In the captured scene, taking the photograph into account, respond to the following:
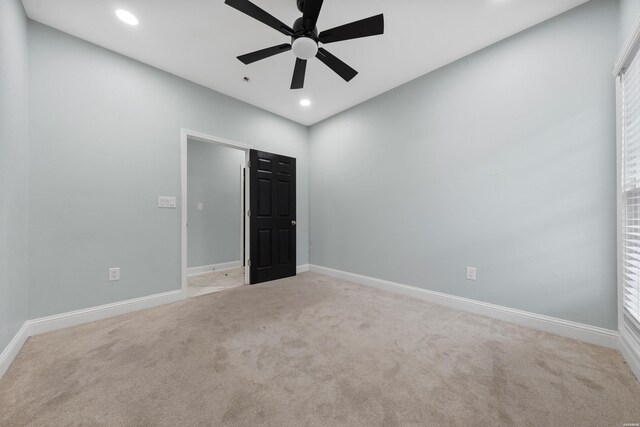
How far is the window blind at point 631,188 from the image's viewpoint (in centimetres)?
154

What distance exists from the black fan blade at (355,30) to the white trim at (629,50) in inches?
61.6

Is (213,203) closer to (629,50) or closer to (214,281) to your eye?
(214,281)

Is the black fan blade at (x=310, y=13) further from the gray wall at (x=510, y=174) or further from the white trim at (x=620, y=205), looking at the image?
Result: the white trim at (x=620, y=205)

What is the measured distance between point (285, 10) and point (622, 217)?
3.11 meters

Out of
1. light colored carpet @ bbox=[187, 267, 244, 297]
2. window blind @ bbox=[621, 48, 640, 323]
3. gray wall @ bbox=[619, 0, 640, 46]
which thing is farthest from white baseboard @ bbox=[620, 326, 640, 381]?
light colored carpet @ bbox=[187, 267, 244, 297]

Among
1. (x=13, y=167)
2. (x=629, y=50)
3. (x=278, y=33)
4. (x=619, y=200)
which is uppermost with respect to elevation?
(x=278, y=33)

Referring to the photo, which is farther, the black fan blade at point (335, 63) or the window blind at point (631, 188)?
the black fan blade at point (335, 63)

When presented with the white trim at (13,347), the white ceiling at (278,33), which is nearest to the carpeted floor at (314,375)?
the white trim at (13,347)

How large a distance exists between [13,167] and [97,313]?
1469 millimetres

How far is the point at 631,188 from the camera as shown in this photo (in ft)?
5.33

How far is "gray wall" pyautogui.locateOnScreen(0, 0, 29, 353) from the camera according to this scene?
1.56 meters

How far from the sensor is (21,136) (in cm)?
189

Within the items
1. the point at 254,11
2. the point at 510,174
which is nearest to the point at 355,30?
the point at 254,11

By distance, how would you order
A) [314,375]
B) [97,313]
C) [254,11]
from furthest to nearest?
[97,313]
[254,11]
[314,375]
